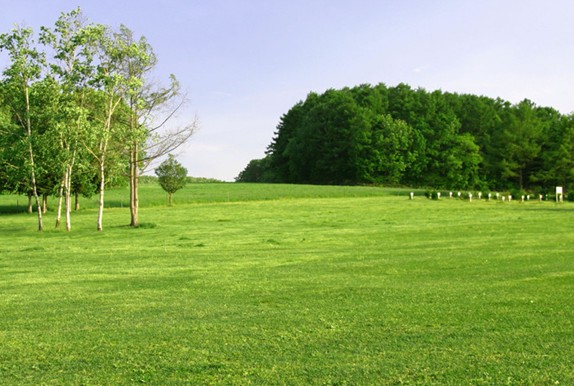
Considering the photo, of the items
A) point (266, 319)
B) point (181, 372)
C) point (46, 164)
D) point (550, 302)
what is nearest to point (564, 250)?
point (550, 302)

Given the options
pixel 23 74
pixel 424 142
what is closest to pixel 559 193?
pixel 424 142

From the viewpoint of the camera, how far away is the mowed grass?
666cm

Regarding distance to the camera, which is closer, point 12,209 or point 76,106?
point 76,106

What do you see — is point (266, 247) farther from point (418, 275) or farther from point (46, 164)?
point (46, 164)

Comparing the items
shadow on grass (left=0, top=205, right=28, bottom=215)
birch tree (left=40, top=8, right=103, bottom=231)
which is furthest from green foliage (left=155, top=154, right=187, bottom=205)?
birch tree (left=40, top=8, right=103, bottom=231)

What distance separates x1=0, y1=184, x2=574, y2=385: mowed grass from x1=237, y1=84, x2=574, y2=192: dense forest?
68778 mm

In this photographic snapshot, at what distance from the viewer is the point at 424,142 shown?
318 ft

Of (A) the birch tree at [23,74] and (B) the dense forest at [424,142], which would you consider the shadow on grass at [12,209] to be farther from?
(B) the dense forest at [424,142]

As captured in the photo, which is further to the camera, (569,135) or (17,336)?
(569,135)

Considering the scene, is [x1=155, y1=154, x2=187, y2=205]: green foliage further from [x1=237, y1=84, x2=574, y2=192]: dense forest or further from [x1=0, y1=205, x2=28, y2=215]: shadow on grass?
[x1=237, y1=84, x2=574, y2=192]: dense forest

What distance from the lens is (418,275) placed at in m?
13.8

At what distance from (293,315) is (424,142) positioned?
297ft

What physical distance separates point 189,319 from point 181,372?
2776 millimetres

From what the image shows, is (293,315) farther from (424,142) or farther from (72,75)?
(424,142)
